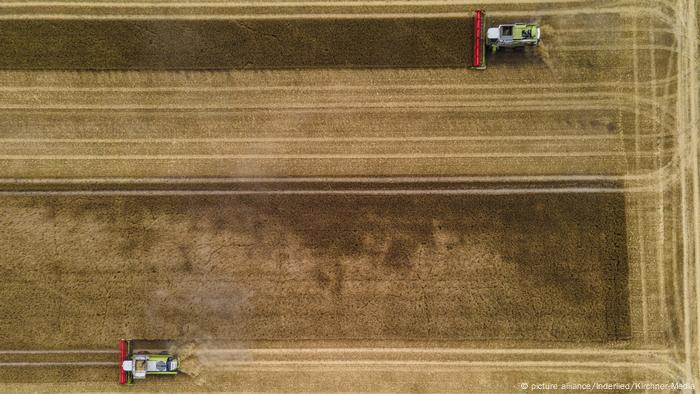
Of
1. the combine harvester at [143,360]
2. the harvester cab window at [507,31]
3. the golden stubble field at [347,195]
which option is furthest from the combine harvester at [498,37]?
the combine harvester at [143,360]

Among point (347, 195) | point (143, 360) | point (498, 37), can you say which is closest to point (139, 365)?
point (143, 360)

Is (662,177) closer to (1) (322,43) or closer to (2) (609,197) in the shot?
(2) (609,197)

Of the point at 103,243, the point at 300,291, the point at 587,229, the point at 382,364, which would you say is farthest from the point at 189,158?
the point at 587,229

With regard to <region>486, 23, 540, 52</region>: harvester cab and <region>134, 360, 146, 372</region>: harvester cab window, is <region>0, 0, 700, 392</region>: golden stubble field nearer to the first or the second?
<region>486, 23, 540, 52</region>: harvester cab

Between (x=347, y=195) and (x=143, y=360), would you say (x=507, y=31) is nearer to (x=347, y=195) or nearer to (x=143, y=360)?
(x=347, y=195)

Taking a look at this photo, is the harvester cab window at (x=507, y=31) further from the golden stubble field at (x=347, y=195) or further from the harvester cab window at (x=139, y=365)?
the harvester cab window at (x=139, y=365)

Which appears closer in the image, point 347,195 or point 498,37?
point 498,37
